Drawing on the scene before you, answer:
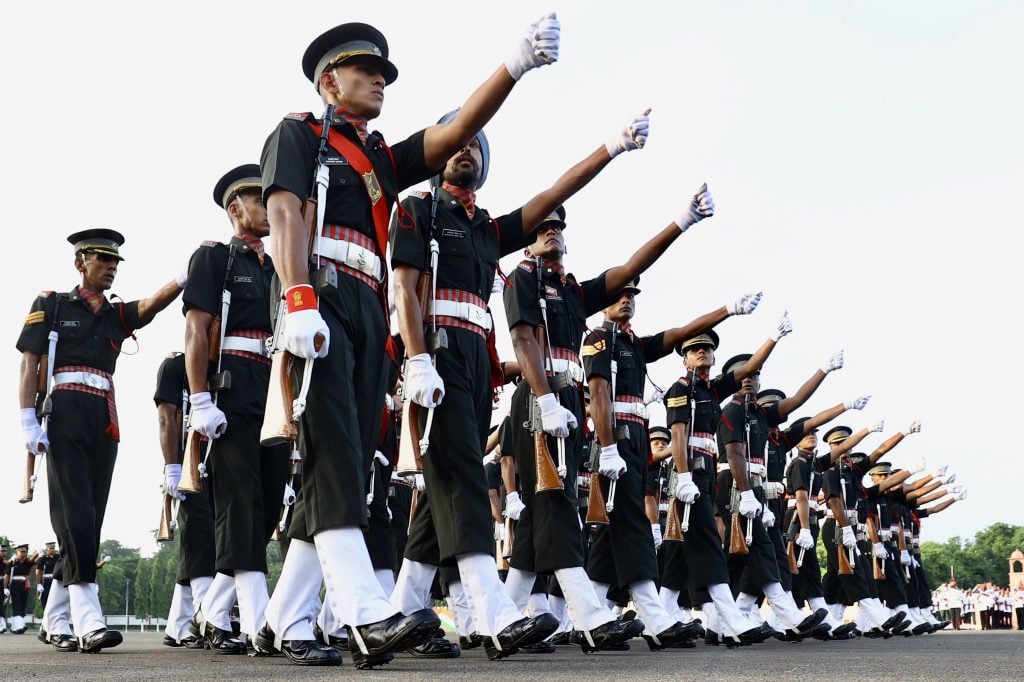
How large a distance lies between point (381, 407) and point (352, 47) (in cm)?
168

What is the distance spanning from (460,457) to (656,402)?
7.84 m

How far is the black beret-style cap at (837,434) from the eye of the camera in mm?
19141

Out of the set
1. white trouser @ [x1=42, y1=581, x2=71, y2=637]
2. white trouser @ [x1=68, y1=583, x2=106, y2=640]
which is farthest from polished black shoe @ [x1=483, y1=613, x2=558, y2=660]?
white trouser @ [x1=42, y1=581, x2=71, y2=637]

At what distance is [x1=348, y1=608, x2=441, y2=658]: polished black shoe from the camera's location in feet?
13.8

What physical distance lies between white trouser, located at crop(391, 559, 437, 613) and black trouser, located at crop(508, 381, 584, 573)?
26.9 inches

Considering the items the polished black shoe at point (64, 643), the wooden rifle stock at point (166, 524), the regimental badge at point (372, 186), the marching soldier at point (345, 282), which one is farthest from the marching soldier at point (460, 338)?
the polished black shoe at point (64, 643)

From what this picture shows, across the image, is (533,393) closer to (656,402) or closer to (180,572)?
(180,572)

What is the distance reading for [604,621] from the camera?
699 cm

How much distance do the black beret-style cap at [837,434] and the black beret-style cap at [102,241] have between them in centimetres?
1339

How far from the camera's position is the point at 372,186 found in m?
5.05

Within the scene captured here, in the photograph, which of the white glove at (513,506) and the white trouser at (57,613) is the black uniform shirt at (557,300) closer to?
the white glove at (513,506)

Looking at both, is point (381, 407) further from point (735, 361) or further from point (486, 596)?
point (735, 361)

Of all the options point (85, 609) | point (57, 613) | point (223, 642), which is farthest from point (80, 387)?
point (223, 642)

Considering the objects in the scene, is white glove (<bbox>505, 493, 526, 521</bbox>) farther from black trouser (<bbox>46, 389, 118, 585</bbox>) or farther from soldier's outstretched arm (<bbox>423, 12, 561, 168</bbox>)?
soldier's outstretched arm (<bbox>423, 12, 561, 168</bbox>)
